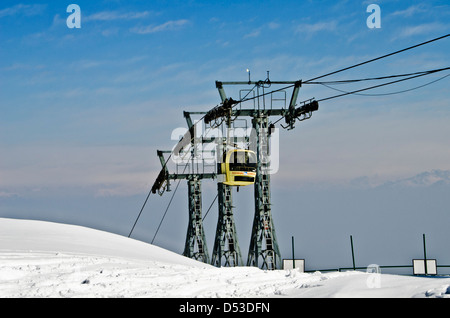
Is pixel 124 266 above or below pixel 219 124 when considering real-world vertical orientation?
below

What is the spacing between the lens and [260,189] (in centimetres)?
3600

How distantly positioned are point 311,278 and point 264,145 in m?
24.1

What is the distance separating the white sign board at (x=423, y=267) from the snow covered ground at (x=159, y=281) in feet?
92.0

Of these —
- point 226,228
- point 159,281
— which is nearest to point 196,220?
point 226,228

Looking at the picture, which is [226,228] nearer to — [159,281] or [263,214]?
[263,214]

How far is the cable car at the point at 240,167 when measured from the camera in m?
35.7

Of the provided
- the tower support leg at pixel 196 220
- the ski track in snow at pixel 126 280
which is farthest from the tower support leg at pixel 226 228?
the ski track in snow at pixel 126 280

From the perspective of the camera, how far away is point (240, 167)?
35781mm

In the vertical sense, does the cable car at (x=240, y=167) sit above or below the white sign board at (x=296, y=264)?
above

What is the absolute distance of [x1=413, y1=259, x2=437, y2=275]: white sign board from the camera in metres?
39.2

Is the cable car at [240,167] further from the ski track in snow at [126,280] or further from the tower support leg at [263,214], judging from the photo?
the ski track in snow at [126,280]
